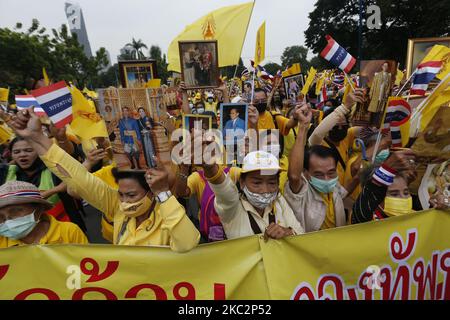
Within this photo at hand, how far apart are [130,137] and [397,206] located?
188 centimetres

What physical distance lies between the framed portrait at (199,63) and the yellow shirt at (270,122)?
1.73 metres

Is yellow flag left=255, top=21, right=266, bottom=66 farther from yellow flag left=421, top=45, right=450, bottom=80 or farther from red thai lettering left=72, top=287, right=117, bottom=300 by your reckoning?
red thai lettering left=72, top=287, right=117, bottom=300

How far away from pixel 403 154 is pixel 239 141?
48.2 inches

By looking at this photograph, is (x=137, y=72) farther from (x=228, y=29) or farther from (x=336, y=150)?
(x=336, y=150)

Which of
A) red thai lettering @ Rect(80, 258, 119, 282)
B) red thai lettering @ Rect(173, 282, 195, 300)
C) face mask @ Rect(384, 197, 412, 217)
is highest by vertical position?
face mask @ Rect(384, 197, 412, 217)

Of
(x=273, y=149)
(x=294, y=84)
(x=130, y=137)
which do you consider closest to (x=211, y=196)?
(x=273, y=149)

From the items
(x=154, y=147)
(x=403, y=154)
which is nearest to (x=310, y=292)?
(x=403, y=154)

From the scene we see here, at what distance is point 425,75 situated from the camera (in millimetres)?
2762

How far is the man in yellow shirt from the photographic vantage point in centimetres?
212

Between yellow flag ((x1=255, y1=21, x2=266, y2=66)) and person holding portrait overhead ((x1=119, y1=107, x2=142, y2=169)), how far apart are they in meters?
2.90

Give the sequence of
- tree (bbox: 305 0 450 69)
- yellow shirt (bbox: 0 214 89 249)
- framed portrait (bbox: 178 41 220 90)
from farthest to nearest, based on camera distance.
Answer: tree (bbox: 305 0 450 69), framed portrait (bbox: 178 41 220 90), yellow shirt (bbox: 0 214 89 249)

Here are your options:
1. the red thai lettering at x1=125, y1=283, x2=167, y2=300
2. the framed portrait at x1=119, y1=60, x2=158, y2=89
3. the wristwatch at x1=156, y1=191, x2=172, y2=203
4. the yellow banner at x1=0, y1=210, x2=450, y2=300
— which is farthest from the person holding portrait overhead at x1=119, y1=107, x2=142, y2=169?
the framed portrait at x1=119, y1=60, x2=158, y2=89

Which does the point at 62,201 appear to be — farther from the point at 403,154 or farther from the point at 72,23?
the point at 72,23

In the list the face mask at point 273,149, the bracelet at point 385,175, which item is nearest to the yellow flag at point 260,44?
the face mask at point 273,149
